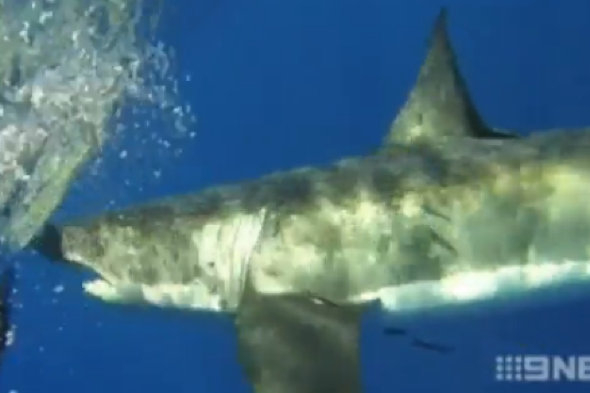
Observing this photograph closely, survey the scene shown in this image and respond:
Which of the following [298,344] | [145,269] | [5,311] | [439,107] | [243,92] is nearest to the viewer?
[298,344]

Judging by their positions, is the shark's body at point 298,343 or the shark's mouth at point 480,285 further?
the shark's mouth at point 480,285

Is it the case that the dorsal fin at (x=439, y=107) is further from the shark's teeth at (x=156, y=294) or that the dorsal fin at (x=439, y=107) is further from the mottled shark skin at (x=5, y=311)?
the mottled shark skin at (x=5, y=311)

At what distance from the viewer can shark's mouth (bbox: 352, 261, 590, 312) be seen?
389 centimetres

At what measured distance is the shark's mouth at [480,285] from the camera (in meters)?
3.89

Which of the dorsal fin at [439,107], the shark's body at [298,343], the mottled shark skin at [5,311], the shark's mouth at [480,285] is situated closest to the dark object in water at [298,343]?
the shark's body at [298,343]

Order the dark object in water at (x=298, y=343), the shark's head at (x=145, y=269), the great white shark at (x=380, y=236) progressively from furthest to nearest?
the shark's head at (x=145, y=269) < the great white shark at (x=380, y=236) < the dark object in water at (x=298, y=343)

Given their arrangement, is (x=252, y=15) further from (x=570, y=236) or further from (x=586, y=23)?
(x=570, y=236)

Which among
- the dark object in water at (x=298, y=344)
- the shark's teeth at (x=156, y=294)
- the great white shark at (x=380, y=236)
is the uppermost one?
the great white shark at (x=380, y=236)

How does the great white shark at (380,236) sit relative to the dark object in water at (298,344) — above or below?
above

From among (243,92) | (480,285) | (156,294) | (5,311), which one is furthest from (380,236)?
(243,92)

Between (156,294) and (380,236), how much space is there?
3.10ft

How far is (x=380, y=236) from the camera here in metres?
3.85

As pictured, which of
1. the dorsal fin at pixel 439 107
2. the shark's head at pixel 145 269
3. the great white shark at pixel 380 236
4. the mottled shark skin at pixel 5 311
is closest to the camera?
the great white shark at pixel 380 236

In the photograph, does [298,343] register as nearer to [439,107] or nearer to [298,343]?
[298,343]
